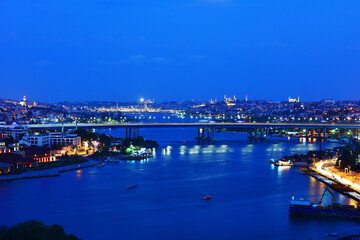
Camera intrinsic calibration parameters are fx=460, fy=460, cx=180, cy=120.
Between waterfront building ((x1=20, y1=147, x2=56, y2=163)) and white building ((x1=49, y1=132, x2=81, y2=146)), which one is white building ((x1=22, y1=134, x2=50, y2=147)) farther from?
waterfront building ((x1=20, y1=147, x2=56, y2=163))

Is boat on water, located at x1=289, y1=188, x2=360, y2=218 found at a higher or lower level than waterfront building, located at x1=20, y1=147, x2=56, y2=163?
lower

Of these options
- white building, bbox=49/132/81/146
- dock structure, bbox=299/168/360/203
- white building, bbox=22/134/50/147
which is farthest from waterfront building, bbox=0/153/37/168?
dock structure, bbox=299/168/360/203

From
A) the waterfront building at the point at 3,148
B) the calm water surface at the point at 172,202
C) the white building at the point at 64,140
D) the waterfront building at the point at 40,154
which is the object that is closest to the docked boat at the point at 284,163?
the calm water surface at the point at 172,202

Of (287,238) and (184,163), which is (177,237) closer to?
(287,238)

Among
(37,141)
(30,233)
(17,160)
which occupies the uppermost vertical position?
(37,141)

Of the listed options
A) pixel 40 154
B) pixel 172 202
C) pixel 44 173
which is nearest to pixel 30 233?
pixel 172 202

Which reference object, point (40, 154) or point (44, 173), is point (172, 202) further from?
point (40, 154)

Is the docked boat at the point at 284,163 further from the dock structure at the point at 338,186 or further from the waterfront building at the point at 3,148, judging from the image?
the waterfront building at the point at 3,148

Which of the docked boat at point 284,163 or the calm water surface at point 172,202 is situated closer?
the calm water surface at point 172,202

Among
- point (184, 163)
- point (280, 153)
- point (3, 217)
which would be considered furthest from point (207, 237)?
point (280, 153)
